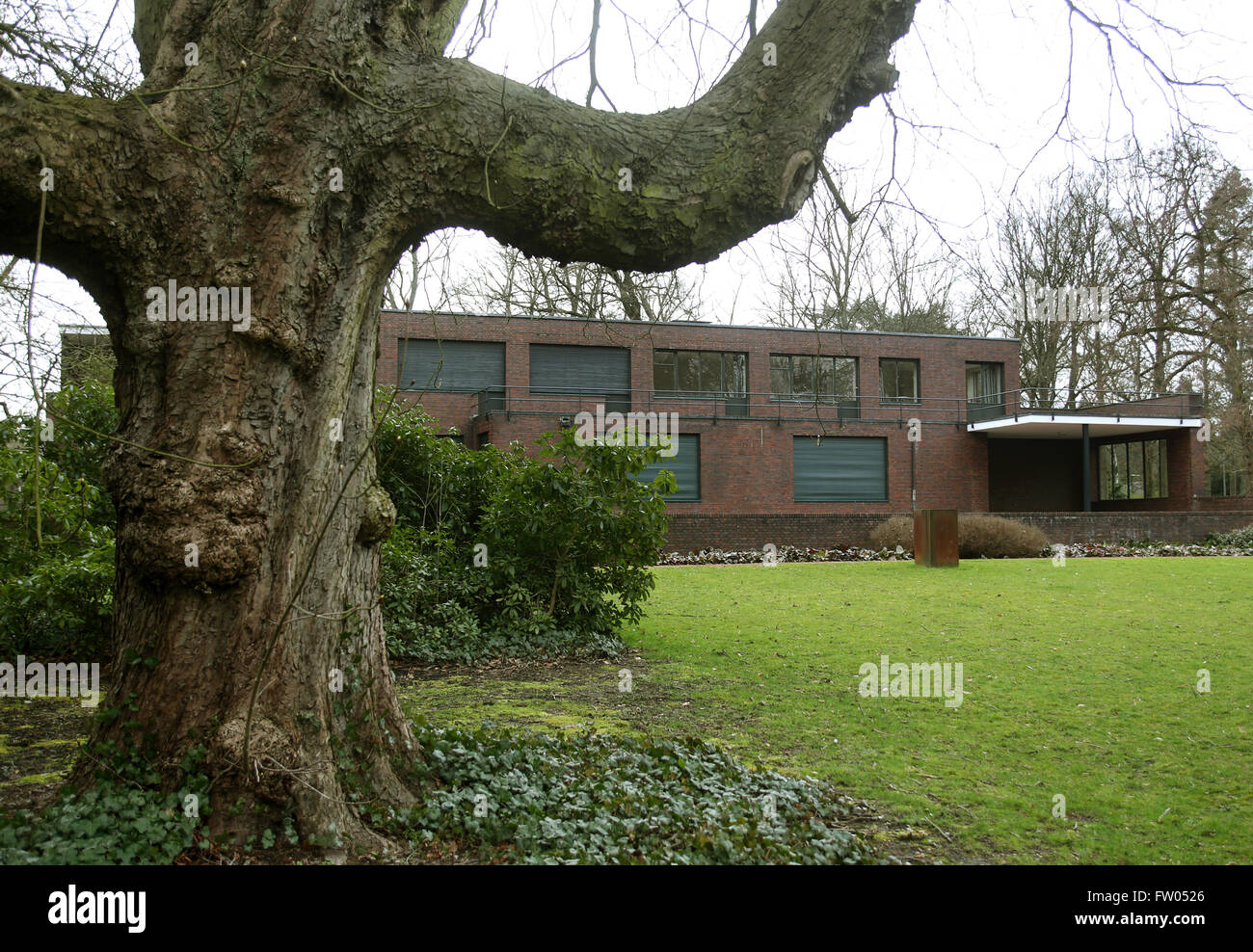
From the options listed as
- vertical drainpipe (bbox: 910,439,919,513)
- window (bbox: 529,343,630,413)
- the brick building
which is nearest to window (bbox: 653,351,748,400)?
the brick building

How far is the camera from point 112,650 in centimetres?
372

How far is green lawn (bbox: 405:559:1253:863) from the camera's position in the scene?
4.43 meters

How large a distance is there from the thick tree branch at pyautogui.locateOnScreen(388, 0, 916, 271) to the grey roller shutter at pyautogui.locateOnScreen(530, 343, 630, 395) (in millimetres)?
26249

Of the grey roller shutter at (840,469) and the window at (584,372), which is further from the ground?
the window at (584,372)

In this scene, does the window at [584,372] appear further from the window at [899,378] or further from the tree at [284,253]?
the tree at [284,253]

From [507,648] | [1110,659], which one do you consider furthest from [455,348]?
[1110,659]

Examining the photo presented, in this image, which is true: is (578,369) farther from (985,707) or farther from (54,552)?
(985,707)

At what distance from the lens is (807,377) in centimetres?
3394

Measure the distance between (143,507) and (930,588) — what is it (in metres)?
13.3

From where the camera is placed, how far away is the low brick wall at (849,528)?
23.7 m

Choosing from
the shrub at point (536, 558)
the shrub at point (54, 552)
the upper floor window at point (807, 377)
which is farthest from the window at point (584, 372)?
the shrub at point (54, 552)

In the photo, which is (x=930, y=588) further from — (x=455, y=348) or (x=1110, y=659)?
(x=455, y=348)

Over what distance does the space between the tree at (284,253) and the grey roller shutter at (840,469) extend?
28.5 m
